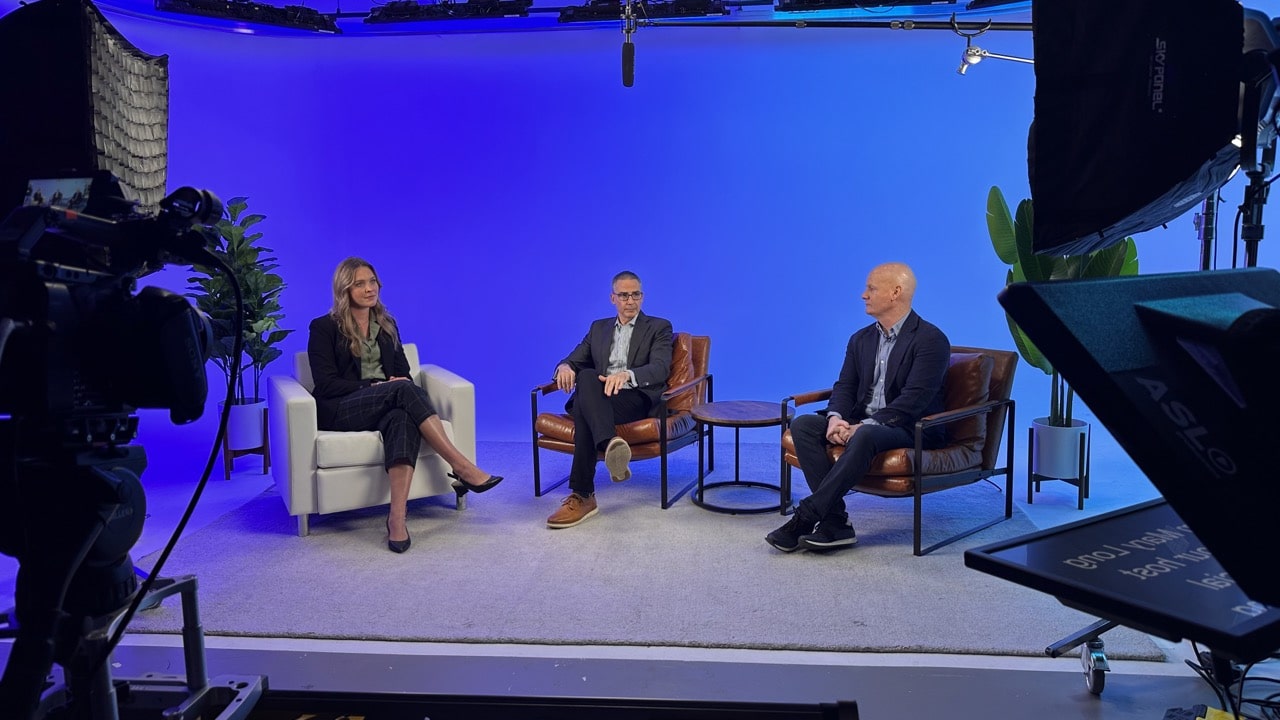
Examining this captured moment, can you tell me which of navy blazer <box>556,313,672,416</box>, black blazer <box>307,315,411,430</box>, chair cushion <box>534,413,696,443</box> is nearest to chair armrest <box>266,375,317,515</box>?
black blazer <box>307,315,411,430</box>

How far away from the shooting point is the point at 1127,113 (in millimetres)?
Answer: 1089

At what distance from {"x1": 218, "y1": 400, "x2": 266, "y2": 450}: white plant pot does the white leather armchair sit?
73cm

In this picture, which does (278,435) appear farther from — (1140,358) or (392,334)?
(1140,358)

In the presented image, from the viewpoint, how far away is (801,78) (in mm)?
5938

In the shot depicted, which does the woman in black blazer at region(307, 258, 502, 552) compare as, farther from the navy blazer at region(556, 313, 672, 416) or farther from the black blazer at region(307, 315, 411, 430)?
the navy blazer at region(556, 313, 672, 416)

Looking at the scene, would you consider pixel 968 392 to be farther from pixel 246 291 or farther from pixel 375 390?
pixel 246 291

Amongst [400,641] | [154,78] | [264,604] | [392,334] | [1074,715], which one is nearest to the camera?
[154,78]

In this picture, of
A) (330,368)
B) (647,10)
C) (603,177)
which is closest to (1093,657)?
(330,368)

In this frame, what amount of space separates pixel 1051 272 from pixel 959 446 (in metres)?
0.98

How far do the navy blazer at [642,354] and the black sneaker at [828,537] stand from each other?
111 centimetres

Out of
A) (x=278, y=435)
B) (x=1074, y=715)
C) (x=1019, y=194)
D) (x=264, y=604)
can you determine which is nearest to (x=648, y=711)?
(x=1074, y=715)

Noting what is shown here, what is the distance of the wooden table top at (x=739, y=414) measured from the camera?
420 cm

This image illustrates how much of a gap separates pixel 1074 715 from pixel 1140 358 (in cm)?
195

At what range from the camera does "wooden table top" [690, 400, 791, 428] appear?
165 inches
